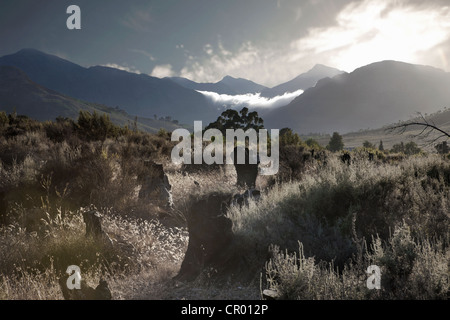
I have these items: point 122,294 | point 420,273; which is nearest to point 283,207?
point 420,273

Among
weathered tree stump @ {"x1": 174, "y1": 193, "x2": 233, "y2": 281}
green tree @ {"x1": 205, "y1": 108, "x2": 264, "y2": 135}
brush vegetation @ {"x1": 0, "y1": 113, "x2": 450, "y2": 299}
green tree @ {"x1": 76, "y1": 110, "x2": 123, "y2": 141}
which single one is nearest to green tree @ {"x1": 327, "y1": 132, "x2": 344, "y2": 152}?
green tree @ {"x1": 205, "y1": 108, "x2": 264, "y2": 135}

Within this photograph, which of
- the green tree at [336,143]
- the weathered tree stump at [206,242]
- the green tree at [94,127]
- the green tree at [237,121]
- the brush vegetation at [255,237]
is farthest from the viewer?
the green tree at [237,121]

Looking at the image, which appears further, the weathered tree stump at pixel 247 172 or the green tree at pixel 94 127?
the green tree at pixel 94 127

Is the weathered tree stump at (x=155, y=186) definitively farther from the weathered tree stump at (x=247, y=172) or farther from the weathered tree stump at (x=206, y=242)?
the weathered tree stump at (x=206, y=242)

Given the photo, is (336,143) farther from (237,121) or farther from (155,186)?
(155,186)

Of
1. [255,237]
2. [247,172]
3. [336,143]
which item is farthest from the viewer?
[336,143]

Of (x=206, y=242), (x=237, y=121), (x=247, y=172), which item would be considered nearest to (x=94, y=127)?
(x=247, y=172)

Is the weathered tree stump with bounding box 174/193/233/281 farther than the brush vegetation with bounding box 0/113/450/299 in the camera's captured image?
Yes

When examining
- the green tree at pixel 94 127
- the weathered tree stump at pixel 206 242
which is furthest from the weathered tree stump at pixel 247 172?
the green tree at pixel 94 127

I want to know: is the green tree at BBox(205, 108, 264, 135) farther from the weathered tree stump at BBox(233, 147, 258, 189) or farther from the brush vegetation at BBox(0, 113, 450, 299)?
the brush vegetation at BBox(0, 113, 450, 299)

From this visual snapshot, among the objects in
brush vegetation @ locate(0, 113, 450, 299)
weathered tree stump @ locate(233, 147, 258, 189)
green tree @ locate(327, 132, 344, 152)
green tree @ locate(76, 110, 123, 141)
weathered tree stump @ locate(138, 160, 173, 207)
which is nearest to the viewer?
brush vegetation @ locate(0, 113, 450, 299)

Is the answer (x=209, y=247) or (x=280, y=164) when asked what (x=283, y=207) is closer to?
(x=209, y=247)
